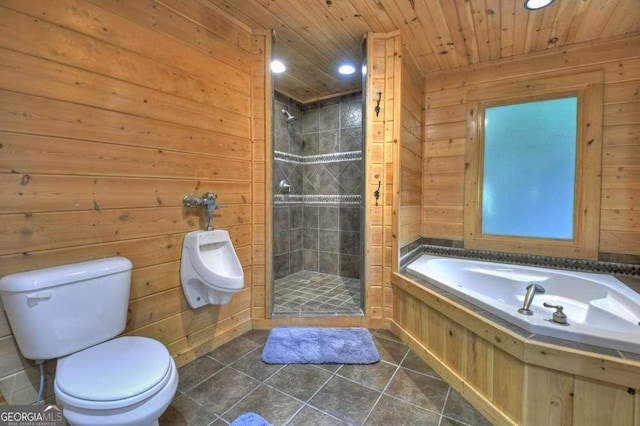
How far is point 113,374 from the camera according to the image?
3.69ft

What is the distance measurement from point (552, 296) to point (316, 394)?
6.27 ft

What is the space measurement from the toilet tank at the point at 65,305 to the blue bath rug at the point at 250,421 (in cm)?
71

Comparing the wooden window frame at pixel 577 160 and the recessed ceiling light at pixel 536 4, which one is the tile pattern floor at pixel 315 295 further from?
the recessed ceiling light at pixel 536 4

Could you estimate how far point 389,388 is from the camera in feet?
5.67

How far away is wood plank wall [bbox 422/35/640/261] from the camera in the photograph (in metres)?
2.25

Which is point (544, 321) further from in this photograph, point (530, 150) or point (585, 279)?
point (530, 150)

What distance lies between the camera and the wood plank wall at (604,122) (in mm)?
2246

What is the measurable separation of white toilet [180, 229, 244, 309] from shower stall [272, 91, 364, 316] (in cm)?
132

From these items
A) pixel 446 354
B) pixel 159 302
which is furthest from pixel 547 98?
pixel 159 302

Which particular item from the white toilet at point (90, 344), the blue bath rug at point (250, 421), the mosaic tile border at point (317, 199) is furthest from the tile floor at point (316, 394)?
the mosaic tile border at point (317, 199)

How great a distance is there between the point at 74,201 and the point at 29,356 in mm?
664

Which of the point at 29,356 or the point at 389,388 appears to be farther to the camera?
the point at 389,388

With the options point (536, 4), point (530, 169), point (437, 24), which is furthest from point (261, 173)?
point (530, 169)

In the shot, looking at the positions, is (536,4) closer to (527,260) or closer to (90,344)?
(527,260)
